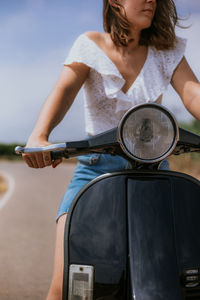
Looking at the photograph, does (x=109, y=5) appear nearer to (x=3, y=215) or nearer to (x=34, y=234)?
(x=34, y=234)

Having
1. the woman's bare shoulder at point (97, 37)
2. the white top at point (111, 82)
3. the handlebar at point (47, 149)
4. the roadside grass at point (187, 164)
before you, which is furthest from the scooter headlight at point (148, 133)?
the roadside grass at point (187, 164)

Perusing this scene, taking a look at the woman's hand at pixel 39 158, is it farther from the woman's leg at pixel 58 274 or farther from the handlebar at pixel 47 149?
the woman's leg at pixel 58 274

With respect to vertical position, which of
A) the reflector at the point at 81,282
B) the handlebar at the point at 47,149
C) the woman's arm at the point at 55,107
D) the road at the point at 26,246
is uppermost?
the woman's arm at the point at 55,107

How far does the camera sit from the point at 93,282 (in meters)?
1.52

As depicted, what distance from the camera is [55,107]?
6.45ft

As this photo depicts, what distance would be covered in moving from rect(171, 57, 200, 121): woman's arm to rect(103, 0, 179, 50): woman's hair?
0.44 ft

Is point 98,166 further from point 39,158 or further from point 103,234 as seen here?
point 103,234

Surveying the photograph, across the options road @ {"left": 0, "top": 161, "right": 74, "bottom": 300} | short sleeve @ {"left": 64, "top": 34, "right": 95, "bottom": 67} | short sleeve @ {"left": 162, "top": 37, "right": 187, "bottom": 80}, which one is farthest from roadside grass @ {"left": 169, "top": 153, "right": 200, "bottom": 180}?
short sleeve @ {"left": 64, "top": 34, "right": 95, "bottom": 67}

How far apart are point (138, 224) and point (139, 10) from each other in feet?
3.41

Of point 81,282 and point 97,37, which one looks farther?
point 97,37

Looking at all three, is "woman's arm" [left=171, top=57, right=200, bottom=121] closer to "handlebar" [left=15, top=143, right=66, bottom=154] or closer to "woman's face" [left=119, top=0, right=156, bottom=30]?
Answer: "woman's face" [left=119, top=0, right=156, bottom=30]

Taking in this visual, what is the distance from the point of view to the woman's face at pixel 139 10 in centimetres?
202

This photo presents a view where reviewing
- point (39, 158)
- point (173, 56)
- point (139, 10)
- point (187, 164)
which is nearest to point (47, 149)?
point (39, 158)

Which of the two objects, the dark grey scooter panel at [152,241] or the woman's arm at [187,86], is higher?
the woman's arm at [187,86]
